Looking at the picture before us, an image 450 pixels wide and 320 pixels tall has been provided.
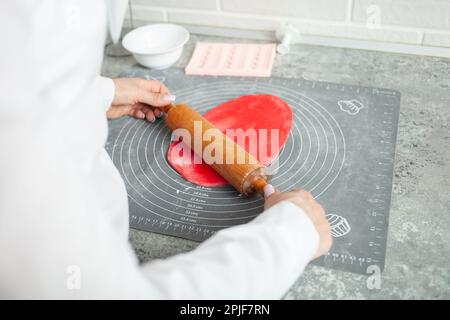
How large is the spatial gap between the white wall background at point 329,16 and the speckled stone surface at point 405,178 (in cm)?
5

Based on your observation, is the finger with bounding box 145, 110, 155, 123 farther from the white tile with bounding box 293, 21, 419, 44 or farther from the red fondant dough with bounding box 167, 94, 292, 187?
the white tile with bounding box 293, 21, 419, 44

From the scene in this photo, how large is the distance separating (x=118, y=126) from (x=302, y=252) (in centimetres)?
53

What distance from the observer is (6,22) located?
1.62 feet

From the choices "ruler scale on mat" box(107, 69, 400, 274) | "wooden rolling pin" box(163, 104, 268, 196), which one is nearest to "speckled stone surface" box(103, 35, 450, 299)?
"ruler scale on mat" box(107, 69, 400, 274)

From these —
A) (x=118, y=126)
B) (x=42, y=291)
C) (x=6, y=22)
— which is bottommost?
(x=118, y=126)

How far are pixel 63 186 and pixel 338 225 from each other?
0.44 m

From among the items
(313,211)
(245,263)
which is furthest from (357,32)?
(245,263)

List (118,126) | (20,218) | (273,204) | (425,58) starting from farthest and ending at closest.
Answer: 1. (425,58)
2. (118,126)
3. (273,204)
4. (20,218)

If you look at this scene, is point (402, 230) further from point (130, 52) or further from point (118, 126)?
point (130, 52)

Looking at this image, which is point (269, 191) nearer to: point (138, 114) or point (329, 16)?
point (138, 114)

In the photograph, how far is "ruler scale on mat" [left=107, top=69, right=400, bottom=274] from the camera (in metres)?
0.77

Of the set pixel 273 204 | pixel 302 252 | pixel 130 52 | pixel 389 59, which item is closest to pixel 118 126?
pixel 130 52

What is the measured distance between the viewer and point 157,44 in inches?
47.9

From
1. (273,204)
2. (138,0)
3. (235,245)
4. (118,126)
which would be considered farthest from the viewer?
(138,0)
